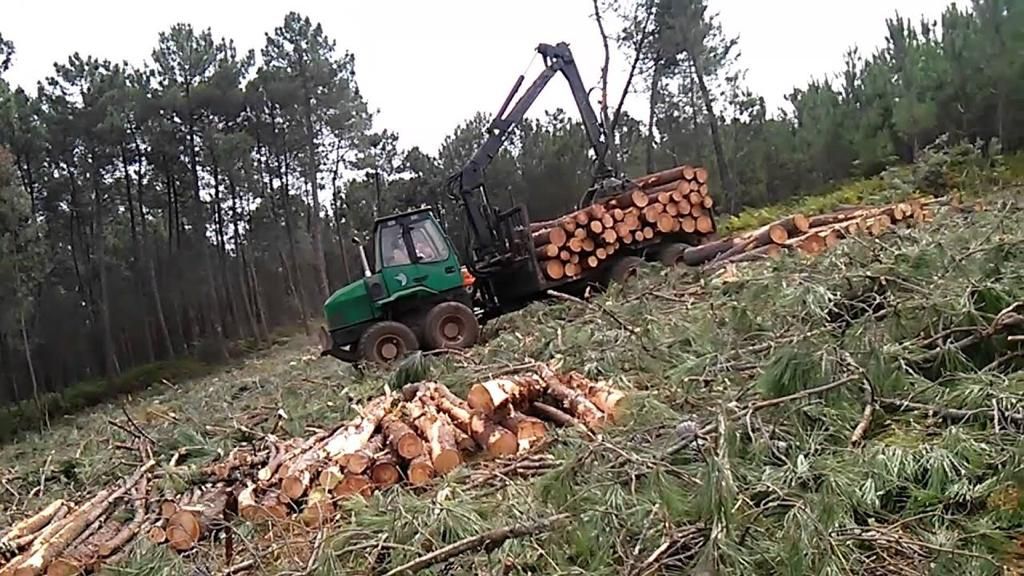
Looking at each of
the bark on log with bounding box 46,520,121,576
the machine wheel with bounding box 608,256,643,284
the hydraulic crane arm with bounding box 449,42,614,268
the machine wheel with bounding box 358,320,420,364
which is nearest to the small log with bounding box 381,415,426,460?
the bark on log with bounding box 46,520,121,576

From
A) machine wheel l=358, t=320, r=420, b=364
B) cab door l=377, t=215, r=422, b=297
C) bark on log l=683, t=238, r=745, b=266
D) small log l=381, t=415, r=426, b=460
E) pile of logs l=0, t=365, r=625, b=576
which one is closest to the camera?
pile of logs l=0, t=365, r=625, b=576

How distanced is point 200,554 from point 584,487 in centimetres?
191

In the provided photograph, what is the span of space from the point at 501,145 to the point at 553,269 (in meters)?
2.06

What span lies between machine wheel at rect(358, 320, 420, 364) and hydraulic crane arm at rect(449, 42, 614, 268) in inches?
82.1

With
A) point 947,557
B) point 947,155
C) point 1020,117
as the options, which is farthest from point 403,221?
point 1020,117

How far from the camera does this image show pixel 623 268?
35.0 feet

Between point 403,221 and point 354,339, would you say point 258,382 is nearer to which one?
point 354,339

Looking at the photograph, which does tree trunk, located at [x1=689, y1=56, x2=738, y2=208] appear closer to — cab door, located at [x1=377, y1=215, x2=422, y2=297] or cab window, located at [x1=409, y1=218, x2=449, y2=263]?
cab window, located at [x1=409, y1=218, x2=449, y2=263]

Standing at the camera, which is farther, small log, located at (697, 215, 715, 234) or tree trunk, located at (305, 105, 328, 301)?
tree trunk, located at (305, 105, 328, 301)

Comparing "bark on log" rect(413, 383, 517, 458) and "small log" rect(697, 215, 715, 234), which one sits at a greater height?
"small log" rect(697, 215, 715, 234)

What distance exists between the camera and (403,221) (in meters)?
9.51

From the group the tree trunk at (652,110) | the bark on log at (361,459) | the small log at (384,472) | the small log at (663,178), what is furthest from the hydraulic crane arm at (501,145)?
the tree trunk at (652,110)

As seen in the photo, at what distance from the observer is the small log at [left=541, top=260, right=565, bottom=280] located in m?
10.6

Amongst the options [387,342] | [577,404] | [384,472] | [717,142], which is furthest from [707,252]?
[717,142]
